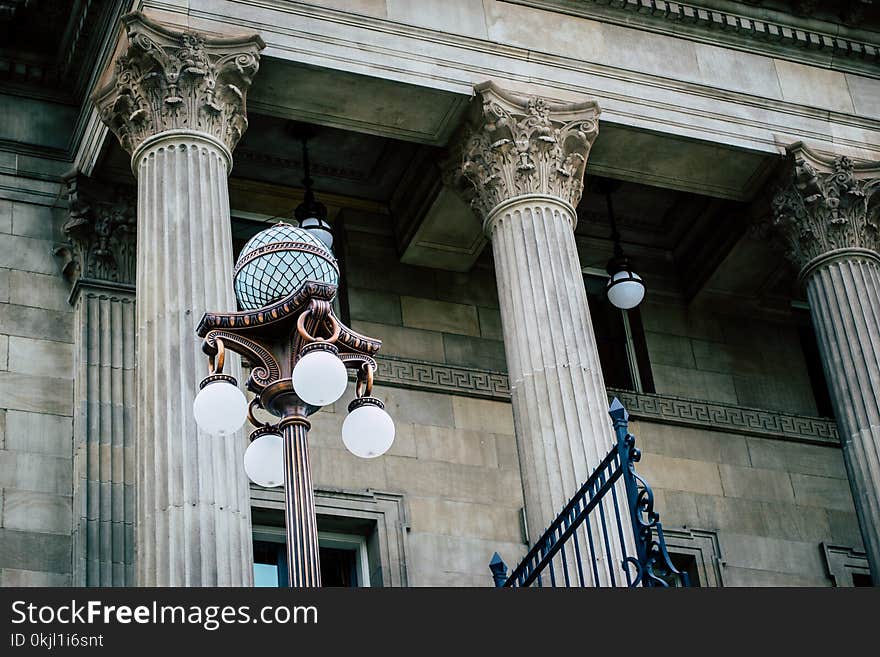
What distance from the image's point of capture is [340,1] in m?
22.1

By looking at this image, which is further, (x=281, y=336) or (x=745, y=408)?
(x=745, y=408)

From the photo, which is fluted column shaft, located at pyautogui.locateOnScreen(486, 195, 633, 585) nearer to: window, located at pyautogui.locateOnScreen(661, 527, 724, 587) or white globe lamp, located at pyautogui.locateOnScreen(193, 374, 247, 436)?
window, located at pyautogui.locateOnScreen(661, 527, 724, 587)

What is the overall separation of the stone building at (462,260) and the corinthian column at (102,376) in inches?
1.5

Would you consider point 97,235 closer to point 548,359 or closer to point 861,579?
point 548,359

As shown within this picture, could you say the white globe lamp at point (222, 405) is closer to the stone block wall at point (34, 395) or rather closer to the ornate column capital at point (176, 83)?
the ornate column capital at point (176, 83)

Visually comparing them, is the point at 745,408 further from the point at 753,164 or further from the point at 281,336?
the point at 281,336

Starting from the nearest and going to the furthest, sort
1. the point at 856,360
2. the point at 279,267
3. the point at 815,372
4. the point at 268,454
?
the point at 279,267
the point at 268,454
the point at 856,360
the point at 815,372

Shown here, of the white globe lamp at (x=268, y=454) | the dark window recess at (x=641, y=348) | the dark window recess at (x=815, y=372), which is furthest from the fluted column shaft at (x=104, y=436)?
the dark window recess at (x=815, y=372)

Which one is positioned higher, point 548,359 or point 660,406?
point 660,406

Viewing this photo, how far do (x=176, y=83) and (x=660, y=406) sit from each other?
30.1 feet

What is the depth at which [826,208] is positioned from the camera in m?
23.6

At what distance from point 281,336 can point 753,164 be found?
12.6 meters

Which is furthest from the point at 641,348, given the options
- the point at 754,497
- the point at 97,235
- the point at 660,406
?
the point at 97,235
